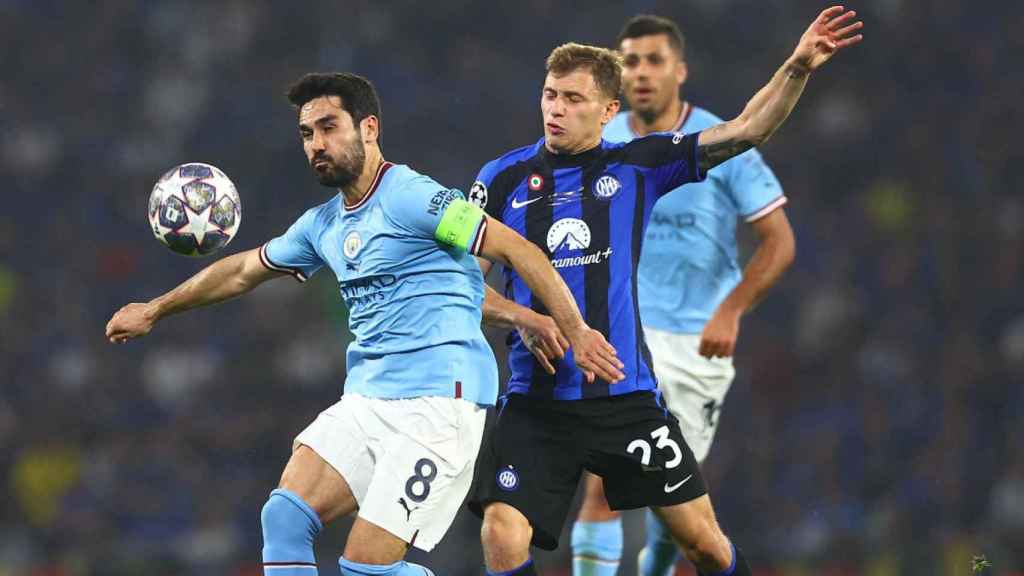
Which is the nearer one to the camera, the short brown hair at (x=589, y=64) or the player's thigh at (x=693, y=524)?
the player's thigh at (x=693, y=524)

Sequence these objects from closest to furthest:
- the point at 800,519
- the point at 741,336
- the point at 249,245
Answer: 1. the point at 800,519
2. the point at 741,336
3. the point at 249,245

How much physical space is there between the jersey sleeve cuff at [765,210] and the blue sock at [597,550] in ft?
4.91

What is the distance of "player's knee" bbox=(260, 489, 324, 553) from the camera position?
468 centimetres

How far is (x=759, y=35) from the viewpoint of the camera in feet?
45.1

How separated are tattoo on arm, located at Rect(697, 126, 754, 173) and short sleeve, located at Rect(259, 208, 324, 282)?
137 cm

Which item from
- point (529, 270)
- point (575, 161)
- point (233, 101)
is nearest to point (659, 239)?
point (575, 161)

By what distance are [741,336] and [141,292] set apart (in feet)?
17.1

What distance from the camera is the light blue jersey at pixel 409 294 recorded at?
4.81 meters

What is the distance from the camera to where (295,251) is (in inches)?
203

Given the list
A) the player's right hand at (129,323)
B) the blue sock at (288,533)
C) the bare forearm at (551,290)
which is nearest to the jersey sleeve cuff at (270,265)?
the player's right hand at (129,323)

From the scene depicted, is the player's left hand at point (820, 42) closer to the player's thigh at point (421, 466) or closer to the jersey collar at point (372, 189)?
the jersey collar at point (372, 189)

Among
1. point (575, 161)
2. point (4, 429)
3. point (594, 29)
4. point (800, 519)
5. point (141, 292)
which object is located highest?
point (594, 29)

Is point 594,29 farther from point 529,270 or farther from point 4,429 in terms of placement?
point 529,270

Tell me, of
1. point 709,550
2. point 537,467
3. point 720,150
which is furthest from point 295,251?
point 709,550
